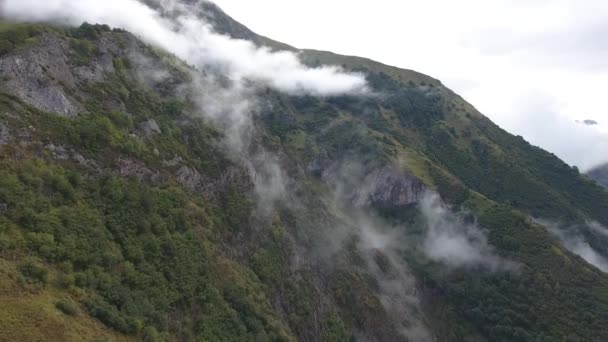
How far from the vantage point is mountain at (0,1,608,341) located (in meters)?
66.8

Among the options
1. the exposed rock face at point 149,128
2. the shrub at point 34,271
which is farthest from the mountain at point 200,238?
the exposed rock face at point 149,128

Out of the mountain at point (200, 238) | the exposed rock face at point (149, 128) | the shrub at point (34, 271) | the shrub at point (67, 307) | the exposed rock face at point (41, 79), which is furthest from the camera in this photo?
the exposed rock face at point (149, 128)

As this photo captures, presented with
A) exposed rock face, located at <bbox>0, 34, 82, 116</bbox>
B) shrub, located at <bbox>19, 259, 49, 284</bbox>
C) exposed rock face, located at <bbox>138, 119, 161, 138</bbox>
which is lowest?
shrub, located at <bbox>19, 259, 49, 284</bbox>

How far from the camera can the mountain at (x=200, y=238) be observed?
219 ft

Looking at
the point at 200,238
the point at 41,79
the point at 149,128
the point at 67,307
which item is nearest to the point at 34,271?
the point at 67,307

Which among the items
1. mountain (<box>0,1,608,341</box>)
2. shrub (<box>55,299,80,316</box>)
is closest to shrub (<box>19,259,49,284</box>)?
mountain (<box>0,1,608,341</box>)

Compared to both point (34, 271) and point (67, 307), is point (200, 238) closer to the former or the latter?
point (67, 307)

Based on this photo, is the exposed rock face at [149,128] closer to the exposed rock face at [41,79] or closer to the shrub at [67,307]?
the exposed rock face at [41,79]

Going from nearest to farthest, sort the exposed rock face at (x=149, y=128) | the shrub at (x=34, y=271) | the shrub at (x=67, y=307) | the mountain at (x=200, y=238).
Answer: the shrub at (x=67, y=307)
the shrub at (x=34, y=271)
the mountain at (x=200, y=238)
the exposed rock face at (x=149, y=128)

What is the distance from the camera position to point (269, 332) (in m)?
98.1

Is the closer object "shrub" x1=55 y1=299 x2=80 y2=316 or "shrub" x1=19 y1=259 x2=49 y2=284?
"shrub" x1=55 y1=299 x2=80 y2=316

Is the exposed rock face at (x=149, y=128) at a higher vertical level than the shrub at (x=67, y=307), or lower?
higher

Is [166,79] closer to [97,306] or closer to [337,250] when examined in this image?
[337,250]

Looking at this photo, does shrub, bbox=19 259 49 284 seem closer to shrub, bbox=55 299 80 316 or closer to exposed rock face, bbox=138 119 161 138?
shrub, bbox=55 299 80 316
